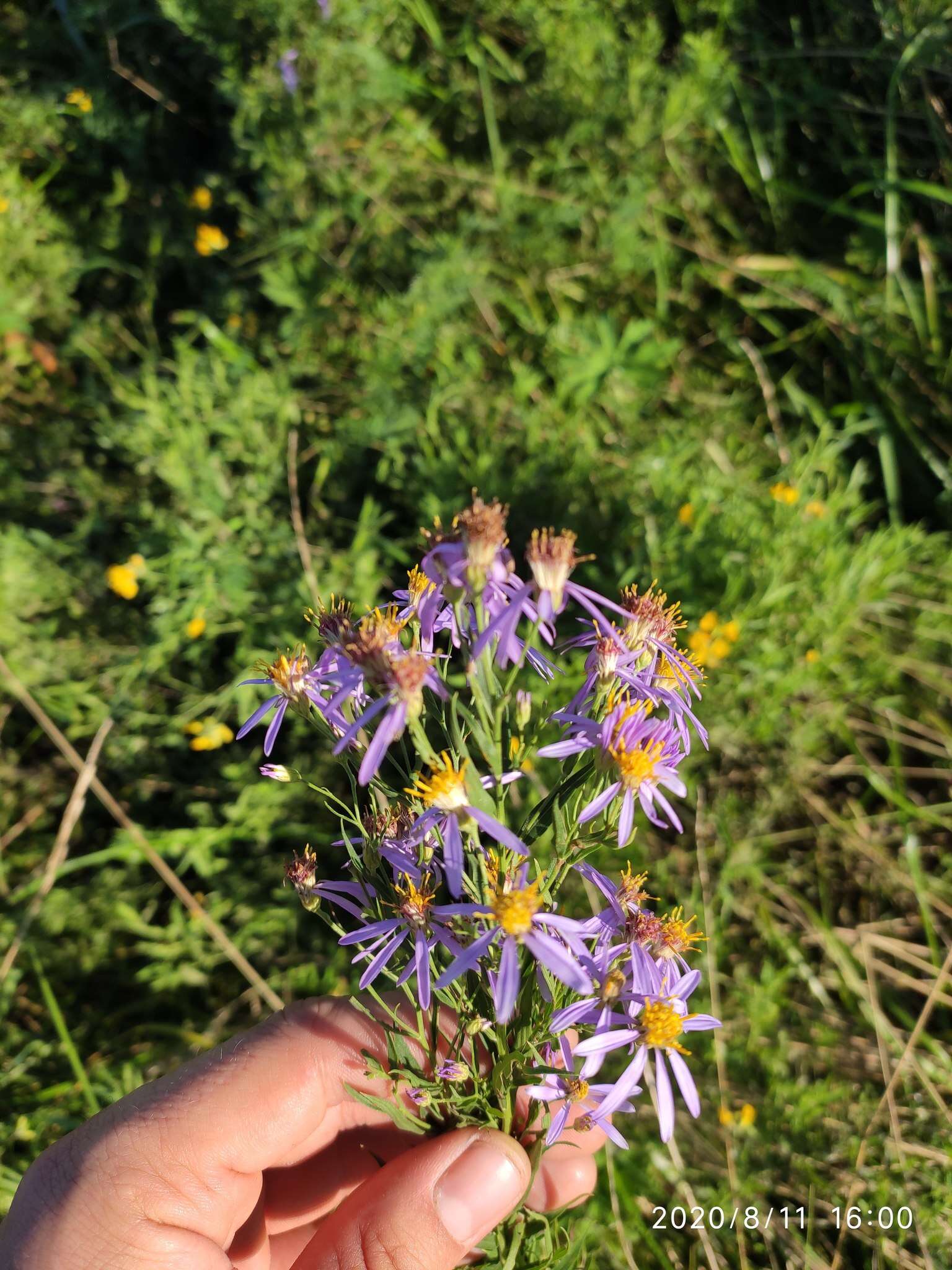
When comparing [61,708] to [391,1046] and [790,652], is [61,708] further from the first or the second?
[790,652]

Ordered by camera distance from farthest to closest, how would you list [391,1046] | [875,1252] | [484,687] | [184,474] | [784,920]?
[784,920]
[184,474]
[875,1252]
[391,1046]
[484,687]

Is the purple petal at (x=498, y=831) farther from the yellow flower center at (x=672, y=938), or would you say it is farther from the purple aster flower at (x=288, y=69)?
the purple aster flower at (x=288, y=69)

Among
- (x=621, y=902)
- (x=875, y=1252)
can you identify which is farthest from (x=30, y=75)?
(x=875, y=1252)

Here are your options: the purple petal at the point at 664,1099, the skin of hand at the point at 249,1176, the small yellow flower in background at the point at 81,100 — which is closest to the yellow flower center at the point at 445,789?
the purple petal at the point at 664,1099

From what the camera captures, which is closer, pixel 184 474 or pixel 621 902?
pixel 621 902


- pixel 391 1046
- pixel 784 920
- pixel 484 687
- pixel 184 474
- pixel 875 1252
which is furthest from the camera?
pixel 784 920

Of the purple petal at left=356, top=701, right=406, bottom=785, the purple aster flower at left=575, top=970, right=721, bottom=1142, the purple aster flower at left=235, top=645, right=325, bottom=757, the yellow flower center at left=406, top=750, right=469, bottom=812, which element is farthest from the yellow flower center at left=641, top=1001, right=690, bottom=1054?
the purple aster flower at left=235, top=645, right=325, bottom=757

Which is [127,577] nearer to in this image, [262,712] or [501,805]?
[262,712]
